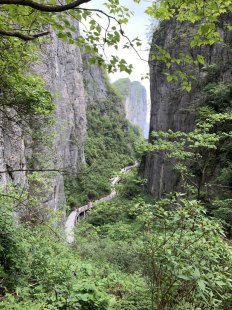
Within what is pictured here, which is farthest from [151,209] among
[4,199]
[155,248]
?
[4,199]

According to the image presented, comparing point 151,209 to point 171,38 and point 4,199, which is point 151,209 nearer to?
point 4,199

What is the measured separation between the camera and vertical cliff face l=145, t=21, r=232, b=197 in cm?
1659

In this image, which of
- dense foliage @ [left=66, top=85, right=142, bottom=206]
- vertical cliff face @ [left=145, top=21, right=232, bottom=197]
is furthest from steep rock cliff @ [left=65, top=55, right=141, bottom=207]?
vertical cliff face @ [left=145, top=21, right=232, bottom=197]

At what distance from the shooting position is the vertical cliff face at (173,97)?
54.4ft

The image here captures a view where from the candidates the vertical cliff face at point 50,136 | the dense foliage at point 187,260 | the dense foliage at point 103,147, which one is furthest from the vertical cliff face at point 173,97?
the dense foliage at point 103,147

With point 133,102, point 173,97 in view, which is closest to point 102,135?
point 173,97

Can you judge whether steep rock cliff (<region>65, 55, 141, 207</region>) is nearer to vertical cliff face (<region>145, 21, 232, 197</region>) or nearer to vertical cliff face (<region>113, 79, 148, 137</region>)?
vertical cliff face (<region>145, 21, 232, 197</region>)

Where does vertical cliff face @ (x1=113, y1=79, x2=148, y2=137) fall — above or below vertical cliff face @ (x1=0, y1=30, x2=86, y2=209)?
above

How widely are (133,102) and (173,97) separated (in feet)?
406

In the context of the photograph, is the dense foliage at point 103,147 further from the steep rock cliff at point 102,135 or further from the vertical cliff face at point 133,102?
the vertical cliff face at point 133,102

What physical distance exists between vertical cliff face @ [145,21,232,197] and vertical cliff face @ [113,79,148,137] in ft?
288

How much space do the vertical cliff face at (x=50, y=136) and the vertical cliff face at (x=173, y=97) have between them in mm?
5699

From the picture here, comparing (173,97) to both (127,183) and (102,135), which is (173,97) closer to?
(127,183)

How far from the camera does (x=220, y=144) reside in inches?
534
